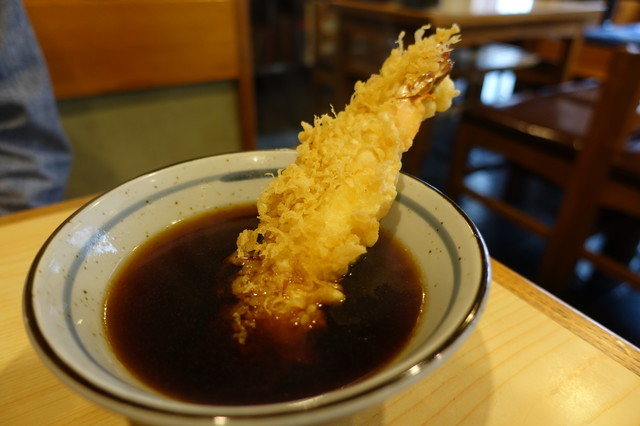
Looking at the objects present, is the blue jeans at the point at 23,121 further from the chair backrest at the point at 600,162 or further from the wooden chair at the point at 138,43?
the chair backrest at the point at 600,162

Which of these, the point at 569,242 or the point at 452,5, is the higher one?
the point at 452,5

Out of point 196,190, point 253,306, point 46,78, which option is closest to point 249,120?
point 46,78

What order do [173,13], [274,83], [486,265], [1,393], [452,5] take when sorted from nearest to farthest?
[486,265], [1,393], [173,13], [452,5], [274,83]

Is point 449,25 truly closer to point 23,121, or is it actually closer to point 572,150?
point 572,150

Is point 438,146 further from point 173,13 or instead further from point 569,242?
point 173,13

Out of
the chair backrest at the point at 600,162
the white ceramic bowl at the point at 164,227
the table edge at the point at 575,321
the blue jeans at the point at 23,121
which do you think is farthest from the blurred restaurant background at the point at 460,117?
the white ceramic bowl at the point at 164,227

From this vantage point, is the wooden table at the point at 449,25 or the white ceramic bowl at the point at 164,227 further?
the wooden table at the point at 449,25
